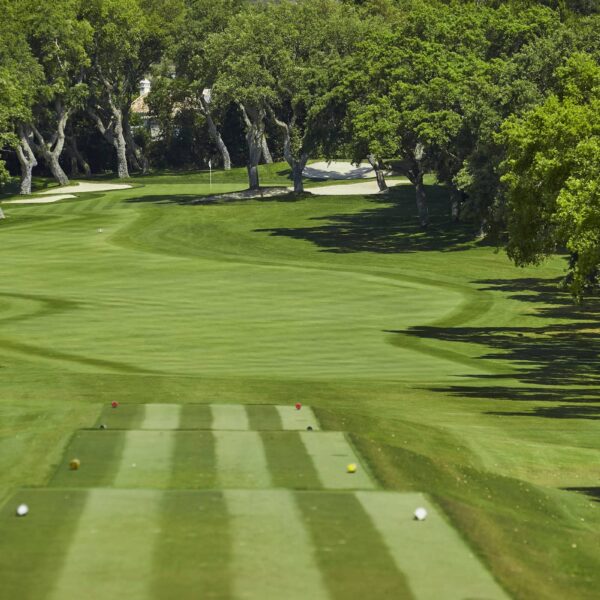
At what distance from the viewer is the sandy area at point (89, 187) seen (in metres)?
121

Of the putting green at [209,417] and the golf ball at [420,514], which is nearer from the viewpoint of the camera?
the golf ball at [420,514]

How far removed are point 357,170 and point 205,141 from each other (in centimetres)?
2359

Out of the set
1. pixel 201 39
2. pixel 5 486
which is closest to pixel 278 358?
pixel 5 486

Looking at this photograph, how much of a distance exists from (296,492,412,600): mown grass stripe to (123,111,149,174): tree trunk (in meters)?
125

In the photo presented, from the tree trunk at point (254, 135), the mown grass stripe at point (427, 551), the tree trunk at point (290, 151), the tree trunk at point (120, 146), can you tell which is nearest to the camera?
the mown grass stripe at point (427, 551)

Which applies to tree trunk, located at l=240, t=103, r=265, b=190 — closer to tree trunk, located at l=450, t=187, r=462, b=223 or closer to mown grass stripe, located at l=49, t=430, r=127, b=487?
tree trunk, located at l=450, t=187, r=462, b=223

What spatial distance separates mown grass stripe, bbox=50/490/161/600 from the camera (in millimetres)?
13398

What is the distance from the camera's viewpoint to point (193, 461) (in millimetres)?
19594

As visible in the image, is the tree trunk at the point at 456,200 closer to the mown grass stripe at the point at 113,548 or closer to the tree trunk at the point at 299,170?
the tree trunk at the point at 299,170

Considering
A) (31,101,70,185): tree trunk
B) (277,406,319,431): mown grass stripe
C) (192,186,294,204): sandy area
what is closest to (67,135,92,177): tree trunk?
(31,101,70,185): tree trunk

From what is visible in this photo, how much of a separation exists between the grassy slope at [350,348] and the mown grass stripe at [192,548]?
2.79 meters

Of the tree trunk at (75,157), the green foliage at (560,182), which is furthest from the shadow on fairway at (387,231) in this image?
the tree trunk at (75,157)

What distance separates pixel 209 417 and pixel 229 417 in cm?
37

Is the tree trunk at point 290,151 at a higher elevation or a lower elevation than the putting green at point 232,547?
lower
